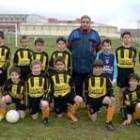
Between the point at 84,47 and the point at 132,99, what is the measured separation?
1391mm

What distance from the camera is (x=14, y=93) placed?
7168mm

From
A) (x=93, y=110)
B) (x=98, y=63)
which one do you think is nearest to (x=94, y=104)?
(x=93, y=110)

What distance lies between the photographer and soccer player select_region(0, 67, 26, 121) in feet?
23.3

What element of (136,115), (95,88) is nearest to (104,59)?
(95,88)

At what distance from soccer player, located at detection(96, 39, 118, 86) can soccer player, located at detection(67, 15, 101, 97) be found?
13 cm

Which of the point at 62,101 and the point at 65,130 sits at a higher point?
the point at 62,101

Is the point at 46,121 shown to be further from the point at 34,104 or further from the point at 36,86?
the point at 36,86

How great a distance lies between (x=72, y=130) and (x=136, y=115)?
124 cm

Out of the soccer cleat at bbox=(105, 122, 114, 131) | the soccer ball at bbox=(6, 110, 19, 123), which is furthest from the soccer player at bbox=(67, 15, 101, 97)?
the soccer ball at bbox=(6, 110, 19, 123)

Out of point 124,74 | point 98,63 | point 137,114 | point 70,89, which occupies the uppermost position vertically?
point 98,63

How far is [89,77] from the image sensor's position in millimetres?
7145

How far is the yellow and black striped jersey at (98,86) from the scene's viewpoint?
706cm

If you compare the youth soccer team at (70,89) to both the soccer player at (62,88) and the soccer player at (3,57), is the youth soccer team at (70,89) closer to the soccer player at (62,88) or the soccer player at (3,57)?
the soccer player at (62,88)

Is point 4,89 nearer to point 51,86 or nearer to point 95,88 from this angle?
point 51,86
